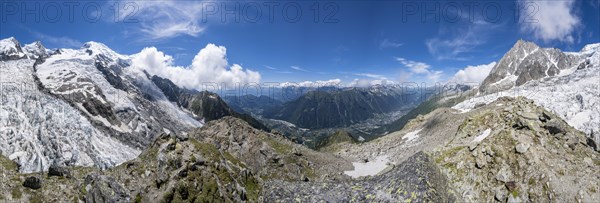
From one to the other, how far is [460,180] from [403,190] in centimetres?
664

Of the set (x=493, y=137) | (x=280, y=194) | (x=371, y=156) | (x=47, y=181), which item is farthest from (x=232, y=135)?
(x=493, y=137)

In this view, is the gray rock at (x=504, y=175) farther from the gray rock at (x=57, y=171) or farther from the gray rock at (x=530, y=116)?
the gray rock at (x=57, y=171)

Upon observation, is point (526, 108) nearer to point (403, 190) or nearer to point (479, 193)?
point (479, 193)

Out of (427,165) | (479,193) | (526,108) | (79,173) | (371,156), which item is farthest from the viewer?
(371,156)

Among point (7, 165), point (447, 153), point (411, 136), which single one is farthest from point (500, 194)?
point (411, 136)

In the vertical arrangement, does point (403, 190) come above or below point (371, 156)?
above

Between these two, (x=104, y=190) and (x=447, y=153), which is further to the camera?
(x=104, y=190)

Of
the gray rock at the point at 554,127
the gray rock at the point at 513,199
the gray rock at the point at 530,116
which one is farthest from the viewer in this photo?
the gray rock at the point at 530,116

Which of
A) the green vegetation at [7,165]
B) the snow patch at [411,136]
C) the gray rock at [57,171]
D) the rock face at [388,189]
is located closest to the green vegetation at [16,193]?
the gray rock at [57,171]

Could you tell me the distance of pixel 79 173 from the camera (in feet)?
150

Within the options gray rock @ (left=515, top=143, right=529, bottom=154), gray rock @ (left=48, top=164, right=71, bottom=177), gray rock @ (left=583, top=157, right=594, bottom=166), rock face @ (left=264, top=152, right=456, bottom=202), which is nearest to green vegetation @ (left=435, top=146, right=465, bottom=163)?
rock face @ (left=264, top=152, right=456, bottom=202)

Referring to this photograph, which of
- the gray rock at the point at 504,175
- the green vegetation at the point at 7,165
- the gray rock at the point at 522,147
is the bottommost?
the green vegetation at the point at 7,165

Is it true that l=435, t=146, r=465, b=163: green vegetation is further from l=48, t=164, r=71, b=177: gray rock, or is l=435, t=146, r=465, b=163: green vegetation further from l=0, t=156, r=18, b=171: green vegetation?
l=0, t=156, r=18, b=171: green vegetation

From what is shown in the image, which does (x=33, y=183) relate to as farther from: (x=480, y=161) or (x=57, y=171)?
(x=480, y=161)
